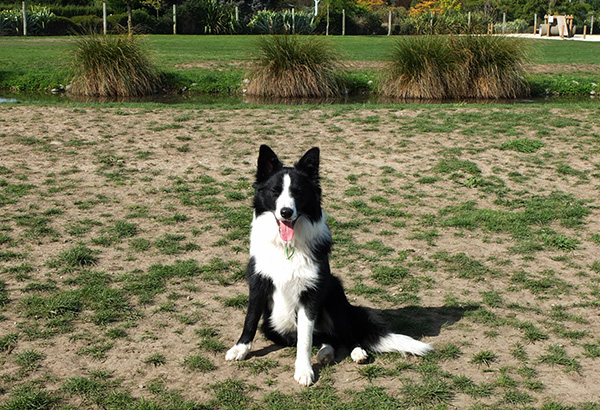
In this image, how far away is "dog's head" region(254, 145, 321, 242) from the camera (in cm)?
418

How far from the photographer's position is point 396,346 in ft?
15.1

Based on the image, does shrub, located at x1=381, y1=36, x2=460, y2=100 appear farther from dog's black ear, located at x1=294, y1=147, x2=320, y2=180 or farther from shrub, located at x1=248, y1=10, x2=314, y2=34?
shrub, located at x1=248, y1=10, x2=314, y2=34

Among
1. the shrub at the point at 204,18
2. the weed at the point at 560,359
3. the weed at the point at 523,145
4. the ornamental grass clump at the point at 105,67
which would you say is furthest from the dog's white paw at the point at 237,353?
the shrub at the point at 204,18

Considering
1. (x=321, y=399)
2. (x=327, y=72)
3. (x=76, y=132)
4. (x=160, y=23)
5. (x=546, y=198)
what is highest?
(x=160, y=23)

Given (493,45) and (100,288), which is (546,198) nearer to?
(100,288)

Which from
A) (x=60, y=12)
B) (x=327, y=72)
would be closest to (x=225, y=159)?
(x=327, y=72)

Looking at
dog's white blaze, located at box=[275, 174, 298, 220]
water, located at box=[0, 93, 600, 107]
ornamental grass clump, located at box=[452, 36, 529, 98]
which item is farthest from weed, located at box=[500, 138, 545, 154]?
dog's white blaze, located at box=[275, 174, 298, 220]

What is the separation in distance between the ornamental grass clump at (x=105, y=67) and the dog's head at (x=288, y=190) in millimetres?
12599

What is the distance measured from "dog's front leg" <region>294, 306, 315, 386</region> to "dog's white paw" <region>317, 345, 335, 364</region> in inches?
8.7

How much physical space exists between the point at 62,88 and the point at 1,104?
494cm

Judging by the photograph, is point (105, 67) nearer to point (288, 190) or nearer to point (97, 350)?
point (97, 350)

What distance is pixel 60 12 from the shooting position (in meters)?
44.4

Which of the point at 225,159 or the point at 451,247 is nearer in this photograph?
the point at 451,247

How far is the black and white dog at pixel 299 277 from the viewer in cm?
428
